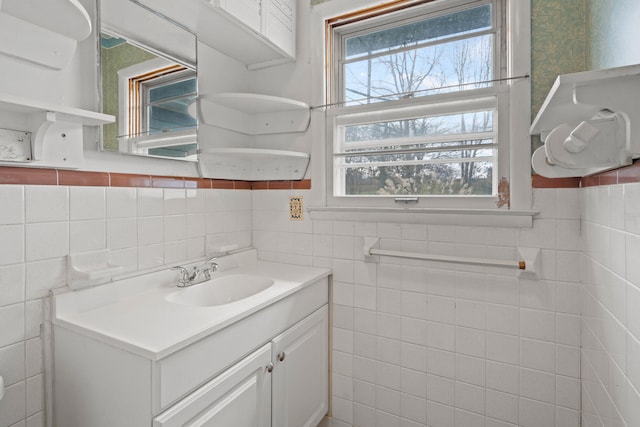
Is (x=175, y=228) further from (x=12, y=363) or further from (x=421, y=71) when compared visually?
(x=421, y=71)

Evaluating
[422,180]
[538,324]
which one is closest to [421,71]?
[422,180]

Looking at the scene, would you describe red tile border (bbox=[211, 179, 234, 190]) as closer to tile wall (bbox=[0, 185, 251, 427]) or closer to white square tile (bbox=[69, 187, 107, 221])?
tile wall (bbox=[0, 185, 251, 427])

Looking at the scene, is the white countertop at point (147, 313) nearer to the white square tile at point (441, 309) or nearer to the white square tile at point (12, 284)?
the white square tile at point (12, 284)

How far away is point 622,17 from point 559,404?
1.41 meters

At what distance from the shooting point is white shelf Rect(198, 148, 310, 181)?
171cm

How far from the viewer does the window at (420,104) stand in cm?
150

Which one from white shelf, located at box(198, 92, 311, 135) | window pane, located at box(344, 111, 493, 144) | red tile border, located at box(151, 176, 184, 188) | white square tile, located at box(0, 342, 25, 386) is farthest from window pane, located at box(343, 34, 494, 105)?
white square tile, located at box(0, 342, 25, 386)

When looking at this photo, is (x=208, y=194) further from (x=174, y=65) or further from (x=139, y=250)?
(x=174, y=65)

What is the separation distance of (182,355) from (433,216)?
1177mm

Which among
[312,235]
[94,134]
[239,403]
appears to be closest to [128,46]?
[94,134]

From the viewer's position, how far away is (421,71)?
5.40 ft

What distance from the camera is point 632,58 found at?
810 mm

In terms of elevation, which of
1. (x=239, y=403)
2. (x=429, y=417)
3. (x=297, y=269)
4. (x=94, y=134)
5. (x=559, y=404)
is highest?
(x=94, y=134)

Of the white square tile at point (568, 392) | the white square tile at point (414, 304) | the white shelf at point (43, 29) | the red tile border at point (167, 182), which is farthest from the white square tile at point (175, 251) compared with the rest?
the white square tile at point (568, 392)
